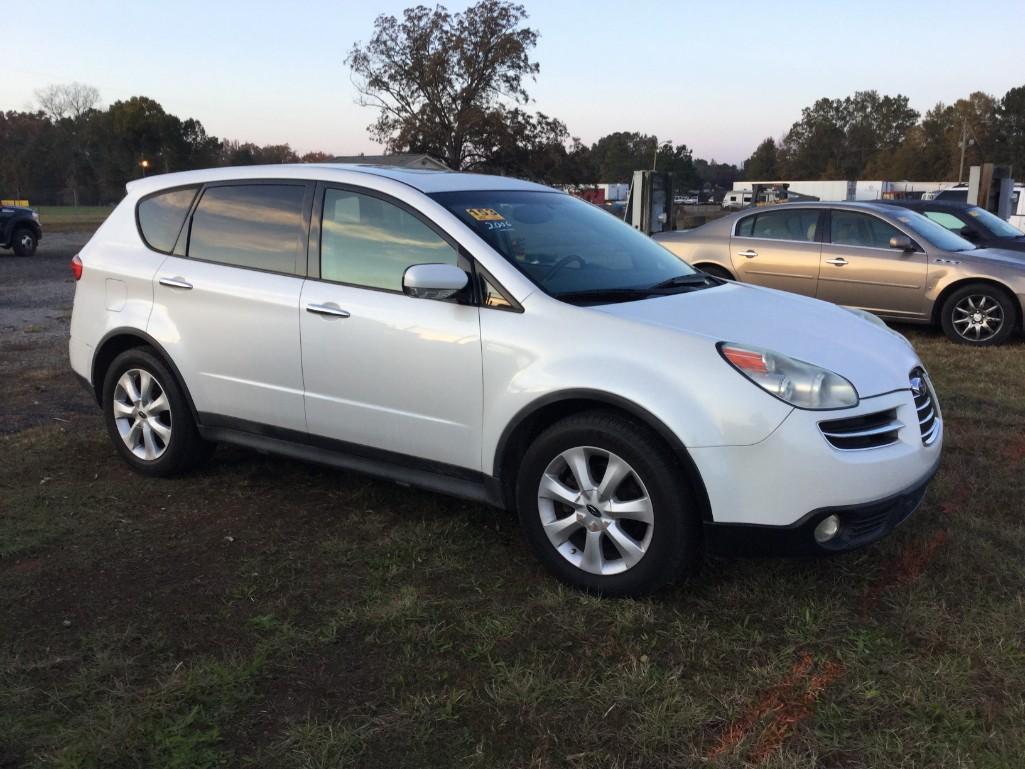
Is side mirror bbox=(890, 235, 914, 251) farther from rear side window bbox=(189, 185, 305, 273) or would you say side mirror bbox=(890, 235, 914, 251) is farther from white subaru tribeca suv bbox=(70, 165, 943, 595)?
rear side window bbox=(189, 185, 305, 273)

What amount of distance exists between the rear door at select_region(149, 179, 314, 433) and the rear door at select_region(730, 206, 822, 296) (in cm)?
669

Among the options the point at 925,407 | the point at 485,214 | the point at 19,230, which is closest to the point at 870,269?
the point at 925,407

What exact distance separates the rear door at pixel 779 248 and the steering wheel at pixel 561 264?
20.6 ft

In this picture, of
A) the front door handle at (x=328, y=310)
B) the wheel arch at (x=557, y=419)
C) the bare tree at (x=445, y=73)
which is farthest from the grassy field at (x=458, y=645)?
the bare tree at (x=445, y=73)

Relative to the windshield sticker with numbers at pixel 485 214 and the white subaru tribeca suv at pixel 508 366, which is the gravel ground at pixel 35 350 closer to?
the white subaru tribeca suv at pixel 508 366

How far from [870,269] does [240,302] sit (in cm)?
717

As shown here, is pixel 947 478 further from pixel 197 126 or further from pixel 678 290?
pixel 197 126

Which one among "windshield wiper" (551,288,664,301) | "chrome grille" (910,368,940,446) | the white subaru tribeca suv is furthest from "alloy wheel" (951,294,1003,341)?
"windshield wiper" (551,288,664,301)

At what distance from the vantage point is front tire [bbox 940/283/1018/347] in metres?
8.89

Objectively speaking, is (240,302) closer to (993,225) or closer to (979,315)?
Answer: (979,315)

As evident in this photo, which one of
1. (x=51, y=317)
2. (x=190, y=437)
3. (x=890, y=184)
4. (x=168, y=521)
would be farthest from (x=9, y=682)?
(x=890, y=184)

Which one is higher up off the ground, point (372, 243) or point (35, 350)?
point (372, 243)

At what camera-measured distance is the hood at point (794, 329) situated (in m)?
3.39

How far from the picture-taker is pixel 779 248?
9.89m
